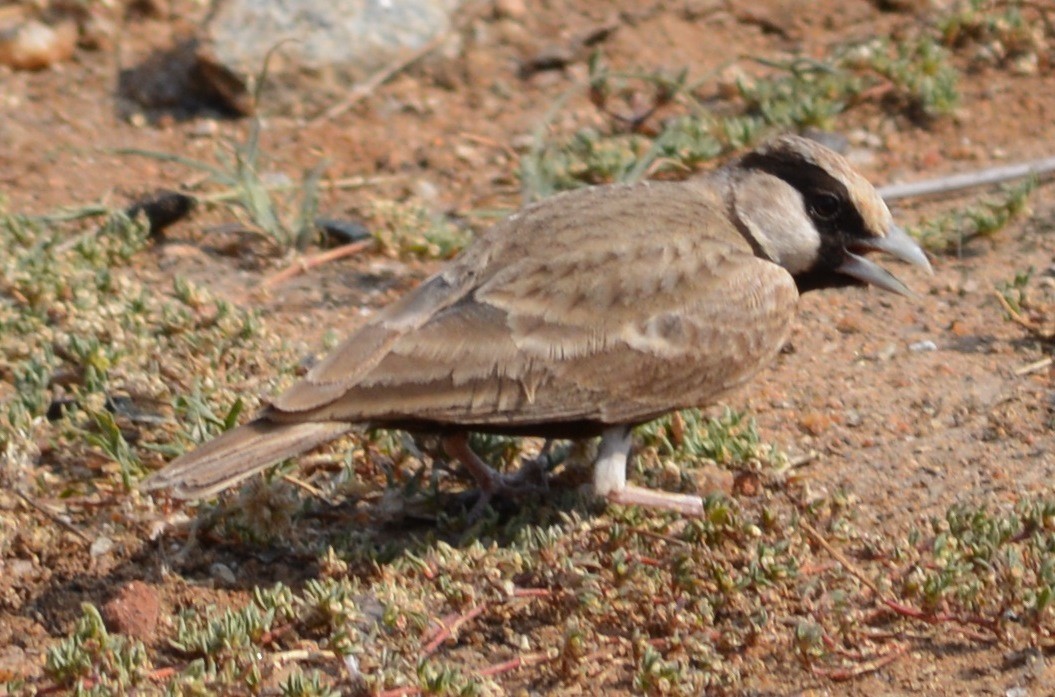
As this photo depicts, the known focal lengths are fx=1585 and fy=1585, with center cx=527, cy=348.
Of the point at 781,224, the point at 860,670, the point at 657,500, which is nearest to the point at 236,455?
the point at 657,500

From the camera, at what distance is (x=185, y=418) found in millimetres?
5141

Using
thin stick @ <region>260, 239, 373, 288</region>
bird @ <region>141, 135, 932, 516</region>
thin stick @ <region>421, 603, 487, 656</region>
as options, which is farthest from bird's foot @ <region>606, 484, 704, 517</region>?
thin stick @ <region>260, 239, 373, 288</region>

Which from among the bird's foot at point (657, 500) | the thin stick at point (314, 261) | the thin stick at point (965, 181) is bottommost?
the thin stick at point (314, 261)

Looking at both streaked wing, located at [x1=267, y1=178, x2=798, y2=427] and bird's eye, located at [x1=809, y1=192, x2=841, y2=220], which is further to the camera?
bird's eye, located at [x1=809, y1=192, x2=841, y2=220]

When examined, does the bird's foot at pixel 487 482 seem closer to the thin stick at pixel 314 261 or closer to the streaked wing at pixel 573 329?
the streaked wing at pixel 573 329

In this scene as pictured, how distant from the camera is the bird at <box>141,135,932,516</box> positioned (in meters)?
4.29

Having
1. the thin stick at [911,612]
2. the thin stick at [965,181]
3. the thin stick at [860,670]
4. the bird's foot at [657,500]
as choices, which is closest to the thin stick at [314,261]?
the thin stick at [965,181]

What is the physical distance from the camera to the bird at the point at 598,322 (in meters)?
4.29

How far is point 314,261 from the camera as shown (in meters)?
6.55

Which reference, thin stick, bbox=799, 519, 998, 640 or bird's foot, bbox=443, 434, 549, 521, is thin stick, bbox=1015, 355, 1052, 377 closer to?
thin stick, bbox=799, 519, 998, 640

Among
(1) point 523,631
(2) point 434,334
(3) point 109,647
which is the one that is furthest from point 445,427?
(3) point 109,647

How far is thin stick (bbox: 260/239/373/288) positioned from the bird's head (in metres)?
2.02

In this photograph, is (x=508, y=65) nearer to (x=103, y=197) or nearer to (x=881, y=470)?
(x=103, y=197)

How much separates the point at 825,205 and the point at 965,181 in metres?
1.84
